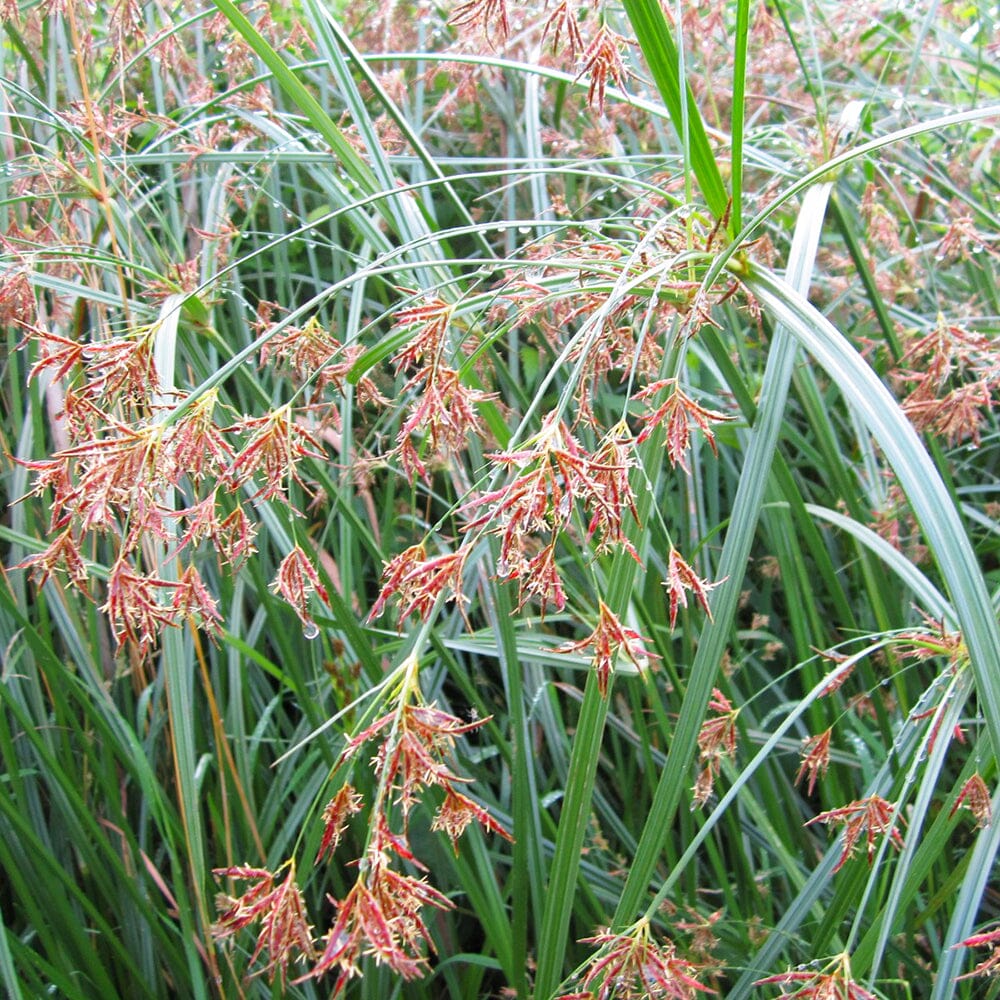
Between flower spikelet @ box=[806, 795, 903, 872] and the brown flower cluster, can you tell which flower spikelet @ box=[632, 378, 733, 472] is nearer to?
the brown flower cluster

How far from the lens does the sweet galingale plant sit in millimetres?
651

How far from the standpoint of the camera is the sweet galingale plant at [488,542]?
2.14 feet

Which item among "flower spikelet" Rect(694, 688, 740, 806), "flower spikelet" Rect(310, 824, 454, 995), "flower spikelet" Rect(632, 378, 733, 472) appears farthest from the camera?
"flower spikelet" Rect(694, 688, 740, 806)

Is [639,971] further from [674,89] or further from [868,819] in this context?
[674,89]

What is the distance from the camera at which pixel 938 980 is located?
77cm

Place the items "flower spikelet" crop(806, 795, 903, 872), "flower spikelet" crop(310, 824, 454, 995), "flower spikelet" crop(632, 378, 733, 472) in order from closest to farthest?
"flower spikelet" crop(310, 824, 454, 995), "flower spikelet" crop(632, 378, 733, 472), "flower spikelet" crop(806, 795, 903, 872)

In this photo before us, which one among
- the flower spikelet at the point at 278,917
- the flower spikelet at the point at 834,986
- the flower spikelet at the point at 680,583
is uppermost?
the flower spikelet at the point at 680,583

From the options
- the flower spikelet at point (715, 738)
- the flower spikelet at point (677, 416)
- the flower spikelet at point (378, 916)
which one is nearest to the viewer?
the flower spikelet at point (378, 916)

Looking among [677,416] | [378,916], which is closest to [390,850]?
[378,916]

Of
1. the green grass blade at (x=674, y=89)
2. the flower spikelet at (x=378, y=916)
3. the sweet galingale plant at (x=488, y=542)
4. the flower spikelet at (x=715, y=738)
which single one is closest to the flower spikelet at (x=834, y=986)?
the sweet galingale plant at (x=488, y=542)

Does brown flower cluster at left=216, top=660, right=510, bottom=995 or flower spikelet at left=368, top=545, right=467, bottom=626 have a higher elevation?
flower spikelet at left=368, top=545, right=467, bottom=626

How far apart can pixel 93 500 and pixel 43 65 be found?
50.4 inches

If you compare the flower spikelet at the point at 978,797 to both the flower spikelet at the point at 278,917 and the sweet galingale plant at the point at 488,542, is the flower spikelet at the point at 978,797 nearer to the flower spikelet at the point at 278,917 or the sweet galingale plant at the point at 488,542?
the sweet galingale plant at the point at 488,542

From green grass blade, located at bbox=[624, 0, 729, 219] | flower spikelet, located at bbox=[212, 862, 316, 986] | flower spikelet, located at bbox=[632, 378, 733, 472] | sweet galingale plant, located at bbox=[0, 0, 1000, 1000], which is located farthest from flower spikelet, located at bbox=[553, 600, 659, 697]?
green grass blade, located at bbox=[624, 0, 729, 219]
